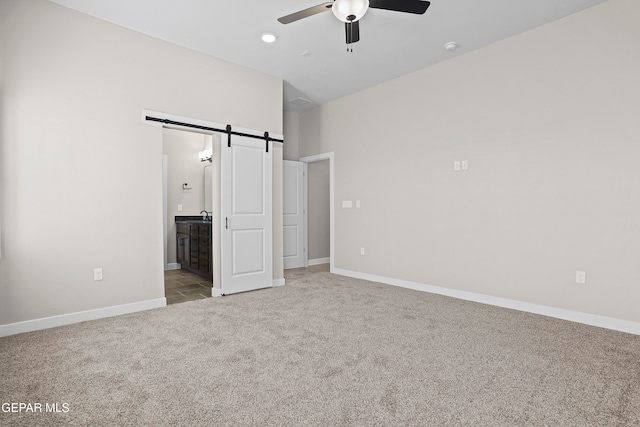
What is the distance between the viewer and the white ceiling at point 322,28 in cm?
319

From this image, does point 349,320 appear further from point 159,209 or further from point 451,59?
point 451,59

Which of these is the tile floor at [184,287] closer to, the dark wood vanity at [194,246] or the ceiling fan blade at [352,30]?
the dark wood vanity at [194,246]

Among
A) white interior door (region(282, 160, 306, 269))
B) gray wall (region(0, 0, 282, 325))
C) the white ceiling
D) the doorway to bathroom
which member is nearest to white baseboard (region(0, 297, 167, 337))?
gray wall (region(0, 0, 282, 325))

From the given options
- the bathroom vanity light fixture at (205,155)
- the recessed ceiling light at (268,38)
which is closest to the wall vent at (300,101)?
the bathroom vanity light fixture at (205,155)

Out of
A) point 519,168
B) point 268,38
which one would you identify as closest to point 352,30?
point 268,38

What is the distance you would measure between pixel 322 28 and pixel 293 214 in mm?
3537

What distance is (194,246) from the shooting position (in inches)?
220

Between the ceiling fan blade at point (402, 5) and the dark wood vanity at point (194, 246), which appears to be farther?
the dark wood vanity at point (194, 246)

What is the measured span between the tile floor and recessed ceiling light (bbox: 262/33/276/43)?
3194 millimetres

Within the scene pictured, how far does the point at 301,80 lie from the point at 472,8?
2480 millimetres

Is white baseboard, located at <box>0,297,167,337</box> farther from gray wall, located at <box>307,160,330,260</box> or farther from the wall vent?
the wall vent

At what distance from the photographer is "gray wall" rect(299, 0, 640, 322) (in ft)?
10.4

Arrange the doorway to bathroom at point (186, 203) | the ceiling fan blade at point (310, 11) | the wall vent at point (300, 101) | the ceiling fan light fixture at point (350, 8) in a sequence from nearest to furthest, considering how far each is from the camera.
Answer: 1. the ceiling fan light fixture at point (350, 8)
2. the ceiling fan blade at point (310, 11)
3. the doorway to bathroom at point (186, 203)
4. the wall vent at point (300, 101)

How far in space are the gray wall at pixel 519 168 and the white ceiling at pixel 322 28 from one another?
0.33 metres
